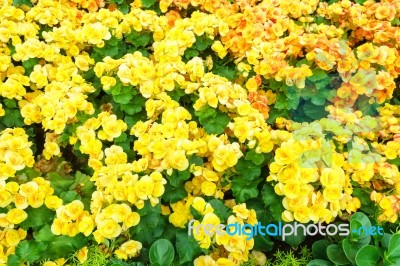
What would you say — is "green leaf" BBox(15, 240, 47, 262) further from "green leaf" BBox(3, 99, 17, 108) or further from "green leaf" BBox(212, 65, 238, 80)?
"green leaf" BBox(212, 65, 238, 80)

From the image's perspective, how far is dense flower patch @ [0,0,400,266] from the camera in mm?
1876

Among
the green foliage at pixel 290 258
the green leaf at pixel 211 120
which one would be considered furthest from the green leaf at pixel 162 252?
the green leaf at pixel 211 120

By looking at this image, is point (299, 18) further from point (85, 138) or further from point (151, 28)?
point (85, 138)

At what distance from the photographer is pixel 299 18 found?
2844 millimetres

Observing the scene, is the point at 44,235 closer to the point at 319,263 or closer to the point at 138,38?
the point at 319,263

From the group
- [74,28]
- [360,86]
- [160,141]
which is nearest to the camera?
[160,141]

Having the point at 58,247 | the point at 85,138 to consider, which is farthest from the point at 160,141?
the point at 58,247

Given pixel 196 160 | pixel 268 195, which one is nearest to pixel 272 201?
pixel 268 195

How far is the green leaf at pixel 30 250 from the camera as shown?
188 centimetres

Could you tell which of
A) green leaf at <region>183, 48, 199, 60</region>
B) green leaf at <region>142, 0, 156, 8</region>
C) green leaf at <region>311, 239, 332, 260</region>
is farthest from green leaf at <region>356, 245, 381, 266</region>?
green leaf at <region>142, 0, 156, 8</region>

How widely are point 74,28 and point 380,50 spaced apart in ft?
5.54

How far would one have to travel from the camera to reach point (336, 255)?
1.90 metres

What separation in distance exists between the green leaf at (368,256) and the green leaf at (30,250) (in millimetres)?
1193

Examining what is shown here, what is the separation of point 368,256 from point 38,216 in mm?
1282
